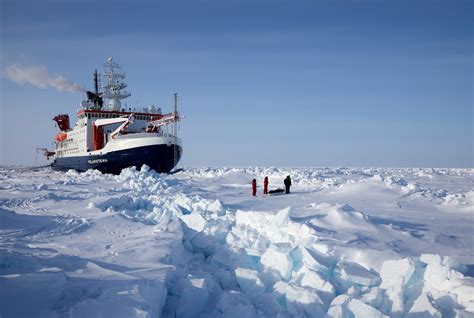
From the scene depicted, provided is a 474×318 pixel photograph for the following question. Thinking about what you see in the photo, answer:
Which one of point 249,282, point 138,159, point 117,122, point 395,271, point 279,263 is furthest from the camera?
point 117,122

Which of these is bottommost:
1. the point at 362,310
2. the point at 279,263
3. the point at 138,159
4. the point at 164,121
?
the point at 362,310

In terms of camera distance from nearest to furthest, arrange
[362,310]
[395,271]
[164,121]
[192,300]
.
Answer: [362,310] → [192,300] → [395,271] → [164,121]

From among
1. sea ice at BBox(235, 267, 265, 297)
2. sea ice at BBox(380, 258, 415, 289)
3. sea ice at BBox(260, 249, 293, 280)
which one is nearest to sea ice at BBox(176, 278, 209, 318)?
sea ice at BBox(235, 267, 265, 297)

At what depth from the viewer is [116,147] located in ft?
76.6

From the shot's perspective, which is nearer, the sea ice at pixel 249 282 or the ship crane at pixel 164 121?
the sea ice at pixel 249 282

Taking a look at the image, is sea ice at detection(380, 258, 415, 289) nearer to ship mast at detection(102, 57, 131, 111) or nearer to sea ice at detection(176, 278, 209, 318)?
sea ice at detection(176, 278, 209, 318)

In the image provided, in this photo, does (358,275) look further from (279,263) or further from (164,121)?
(164,121)

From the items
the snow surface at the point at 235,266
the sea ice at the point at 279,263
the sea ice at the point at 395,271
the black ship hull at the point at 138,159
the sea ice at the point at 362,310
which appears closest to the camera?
the snow surface at the point at 235,266

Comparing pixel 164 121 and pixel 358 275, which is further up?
pixel 164 121

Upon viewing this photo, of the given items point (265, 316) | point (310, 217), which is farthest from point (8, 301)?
point (310, 217)

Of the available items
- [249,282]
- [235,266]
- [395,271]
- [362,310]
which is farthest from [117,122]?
[362,310]

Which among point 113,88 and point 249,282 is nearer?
point 249,282

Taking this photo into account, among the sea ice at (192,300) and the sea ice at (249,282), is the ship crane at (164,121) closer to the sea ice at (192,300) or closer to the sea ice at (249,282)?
the sea ice at (249,282)

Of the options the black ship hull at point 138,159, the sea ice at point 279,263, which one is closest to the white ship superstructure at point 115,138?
the black ship hull at point 138,159
